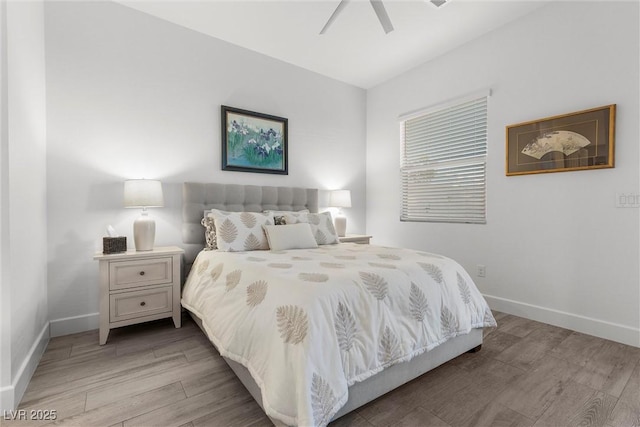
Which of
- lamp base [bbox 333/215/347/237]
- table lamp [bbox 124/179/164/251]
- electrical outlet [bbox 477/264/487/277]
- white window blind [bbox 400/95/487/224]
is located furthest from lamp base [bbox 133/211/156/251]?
electrical outlet [bbox 477/264/487/277]

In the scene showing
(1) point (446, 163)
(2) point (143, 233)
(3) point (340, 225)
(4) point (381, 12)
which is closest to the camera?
(4) point (381, 12)

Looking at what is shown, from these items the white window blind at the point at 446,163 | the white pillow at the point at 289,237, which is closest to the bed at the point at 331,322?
the white pillow at the point at 289,237

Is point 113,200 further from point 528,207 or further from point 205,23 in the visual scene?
point 528,207

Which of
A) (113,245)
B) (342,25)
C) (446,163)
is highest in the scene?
(342,25)

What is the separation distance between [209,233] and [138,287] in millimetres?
706

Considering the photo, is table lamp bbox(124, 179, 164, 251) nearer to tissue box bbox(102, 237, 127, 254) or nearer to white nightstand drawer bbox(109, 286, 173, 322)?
tissue box bbox(102, 237, 127, 254)

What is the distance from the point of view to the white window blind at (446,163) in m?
3.19

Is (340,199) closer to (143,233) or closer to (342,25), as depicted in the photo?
(342,25)

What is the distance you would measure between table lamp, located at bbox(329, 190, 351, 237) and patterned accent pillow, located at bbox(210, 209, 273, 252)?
1.28m

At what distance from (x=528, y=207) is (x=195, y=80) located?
354cm

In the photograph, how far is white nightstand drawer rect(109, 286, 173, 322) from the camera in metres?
2.24

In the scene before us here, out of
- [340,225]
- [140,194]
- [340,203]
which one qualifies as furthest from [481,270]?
[140,194]

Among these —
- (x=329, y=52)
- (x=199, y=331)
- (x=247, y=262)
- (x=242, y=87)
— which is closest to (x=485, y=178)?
(x=329, y=52)

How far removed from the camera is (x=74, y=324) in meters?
2.44
